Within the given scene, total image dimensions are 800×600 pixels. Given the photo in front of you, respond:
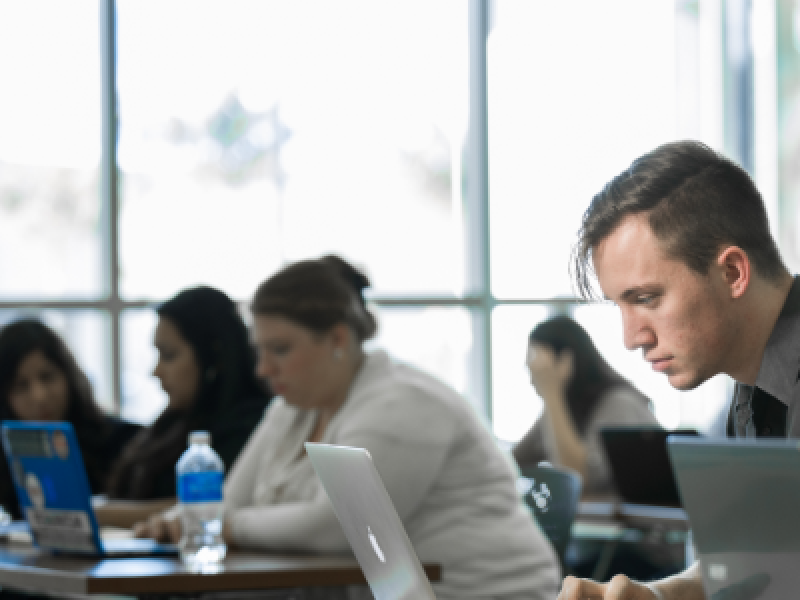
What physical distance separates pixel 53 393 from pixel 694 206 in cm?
296

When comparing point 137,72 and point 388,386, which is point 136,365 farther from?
point 388,386

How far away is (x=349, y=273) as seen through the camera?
277cm

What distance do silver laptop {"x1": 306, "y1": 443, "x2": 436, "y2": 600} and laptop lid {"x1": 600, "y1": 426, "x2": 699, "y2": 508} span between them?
7.54 ft

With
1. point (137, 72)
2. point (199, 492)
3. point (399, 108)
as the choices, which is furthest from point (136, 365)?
point (199, 492)

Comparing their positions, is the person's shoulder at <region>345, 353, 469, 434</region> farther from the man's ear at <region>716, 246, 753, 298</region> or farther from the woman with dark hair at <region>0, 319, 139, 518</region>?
the woman with dark hair at <region>0, 319, 139, 518</region>

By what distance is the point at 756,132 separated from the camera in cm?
575

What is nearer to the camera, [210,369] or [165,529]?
[165,529]

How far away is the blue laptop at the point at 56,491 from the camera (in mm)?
2264

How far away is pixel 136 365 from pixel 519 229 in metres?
1.95

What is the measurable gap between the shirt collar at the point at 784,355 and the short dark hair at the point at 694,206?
0.05 metres

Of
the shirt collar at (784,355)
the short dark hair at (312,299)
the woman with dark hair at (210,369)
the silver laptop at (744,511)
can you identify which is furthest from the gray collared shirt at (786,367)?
the woman with dark hair at (210,369)

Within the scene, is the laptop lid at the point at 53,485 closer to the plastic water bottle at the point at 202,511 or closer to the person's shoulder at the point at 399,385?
the plastic water bottle at the point at 202,511

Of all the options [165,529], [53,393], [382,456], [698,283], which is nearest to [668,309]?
[698,283]

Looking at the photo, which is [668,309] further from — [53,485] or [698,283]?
[53,485]
